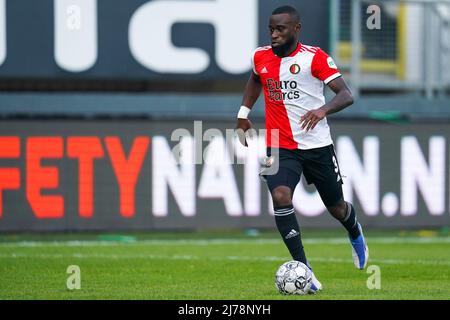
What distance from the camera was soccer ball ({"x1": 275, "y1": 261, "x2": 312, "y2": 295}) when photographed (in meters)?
9.20

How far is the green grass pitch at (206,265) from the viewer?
958 centimetres

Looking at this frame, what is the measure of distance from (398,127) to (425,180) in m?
0.92

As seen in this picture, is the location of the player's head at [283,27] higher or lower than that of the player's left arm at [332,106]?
higher

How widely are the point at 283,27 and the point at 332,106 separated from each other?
0.79m

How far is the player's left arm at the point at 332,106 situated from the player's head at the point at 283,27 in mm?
526

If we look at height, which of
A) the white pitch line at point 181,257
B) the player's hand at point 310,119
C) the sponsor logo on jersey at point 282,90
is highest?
the sponsor logo on jersey at point 282,90

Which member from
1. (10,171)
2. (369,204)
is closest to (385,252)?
(369,204)

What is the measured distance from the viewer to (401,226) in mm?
17641

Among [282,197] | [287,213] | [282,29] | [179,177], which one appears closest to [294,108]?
[282,29]

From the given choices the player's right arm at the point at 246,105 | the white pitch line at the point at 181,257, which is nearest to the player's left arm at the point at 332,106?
the player's right arm at the point at 246,105

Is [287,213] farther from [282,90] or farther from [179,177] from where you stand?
[179,177]

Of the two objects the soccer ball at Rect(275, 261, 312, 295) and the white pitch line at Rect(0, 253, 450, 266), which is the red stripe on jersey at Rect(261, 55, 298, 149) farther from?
the white pitch line at Rect(0, 253, 450, 266)

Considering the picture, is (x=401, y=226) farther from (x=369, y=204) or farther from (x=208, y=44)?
(x=208, y=44)

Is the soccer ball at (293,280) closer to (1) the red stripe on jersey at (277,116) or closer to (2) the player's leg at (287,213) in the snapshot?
(2) the player's leg at (287,213)
